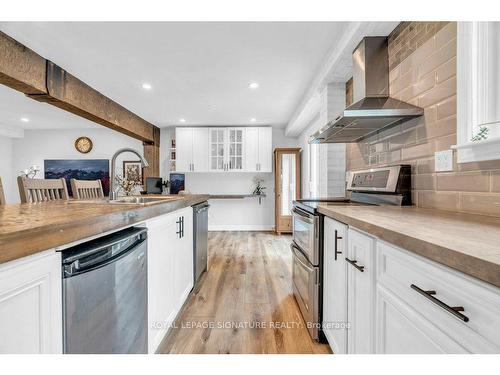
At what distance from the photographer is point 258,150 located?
507 centimetres

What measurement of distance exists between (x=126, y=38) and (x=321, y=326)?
2897mm

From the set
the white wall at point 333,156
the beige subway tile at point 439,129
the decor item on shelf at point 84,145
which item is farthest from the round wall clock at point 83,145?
the beige subway tile at point 439,129

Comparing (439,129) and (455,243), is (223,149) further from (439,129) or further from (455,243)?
(455,243)

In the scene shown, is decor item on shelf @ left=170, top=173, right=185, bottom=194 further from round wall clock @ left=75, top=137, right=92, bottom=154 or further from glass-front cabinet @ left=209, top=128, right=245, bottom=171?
round wall clock @ left=75, top=137, right=92, bottom=154

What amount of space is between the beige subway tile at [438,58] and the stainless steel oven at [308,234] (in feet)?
3.67

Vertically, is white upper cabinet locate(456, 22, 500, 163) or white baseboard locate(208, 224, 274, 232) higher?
white upper cabinet locate(456, 22, 500, 163)

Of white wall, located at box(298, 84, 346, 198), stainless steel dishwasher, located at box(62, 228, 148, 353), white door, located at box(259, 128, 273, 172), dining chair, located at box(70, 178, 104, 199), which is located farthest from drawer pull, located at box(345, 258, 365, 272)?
white door, located at box(259, 128, 273, 172)

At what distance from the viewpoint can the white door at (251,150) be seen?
5.05 m

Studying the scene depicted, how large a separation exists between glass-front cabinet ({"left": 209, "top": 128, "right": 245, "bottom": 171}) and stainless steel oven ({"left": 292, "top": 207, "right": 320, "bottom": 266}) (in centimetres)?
325

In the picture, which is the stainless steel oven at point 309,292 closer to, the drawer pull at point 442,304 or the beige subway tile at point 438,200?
the beige subway tile at point 438,200

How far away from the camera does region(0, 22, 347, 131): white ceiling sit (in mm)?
2016
